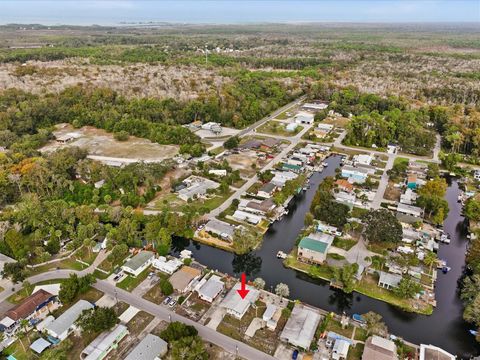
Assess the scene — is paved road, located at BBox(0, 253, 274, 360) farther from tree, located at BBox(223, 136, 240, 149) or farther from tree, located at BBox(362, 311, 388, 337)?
tree, located at BBox(223, 136, 240, 149)

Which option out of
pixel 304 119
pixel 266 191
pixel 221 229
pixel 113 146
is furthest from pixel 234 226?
pixel 304 119

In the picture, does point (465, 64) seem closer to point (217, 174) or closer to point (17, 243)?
point (217, 174)

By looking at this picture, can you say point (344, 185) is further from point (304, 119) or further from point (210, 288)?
point (304, 119)

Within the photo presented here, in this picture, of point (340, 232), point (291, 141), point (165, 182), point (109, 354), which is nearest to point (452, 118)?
point (291, 141)

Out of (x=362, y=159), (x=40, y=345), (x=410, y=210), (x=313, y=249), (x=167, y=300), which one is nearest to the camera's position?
(x=40, y=345)

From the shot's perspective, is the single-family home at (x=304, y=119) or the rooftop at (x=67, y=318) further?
the single-family home at (x=304, y=119)

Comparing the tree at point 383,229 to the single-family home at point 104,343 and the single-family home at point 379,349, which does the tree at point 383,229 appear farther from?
the single-family home at point 104,343

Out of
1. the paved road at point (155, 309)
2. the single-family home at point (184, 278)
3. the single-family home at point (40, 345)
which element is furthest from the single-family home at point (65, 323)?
the single-family home at point (184, 278)
